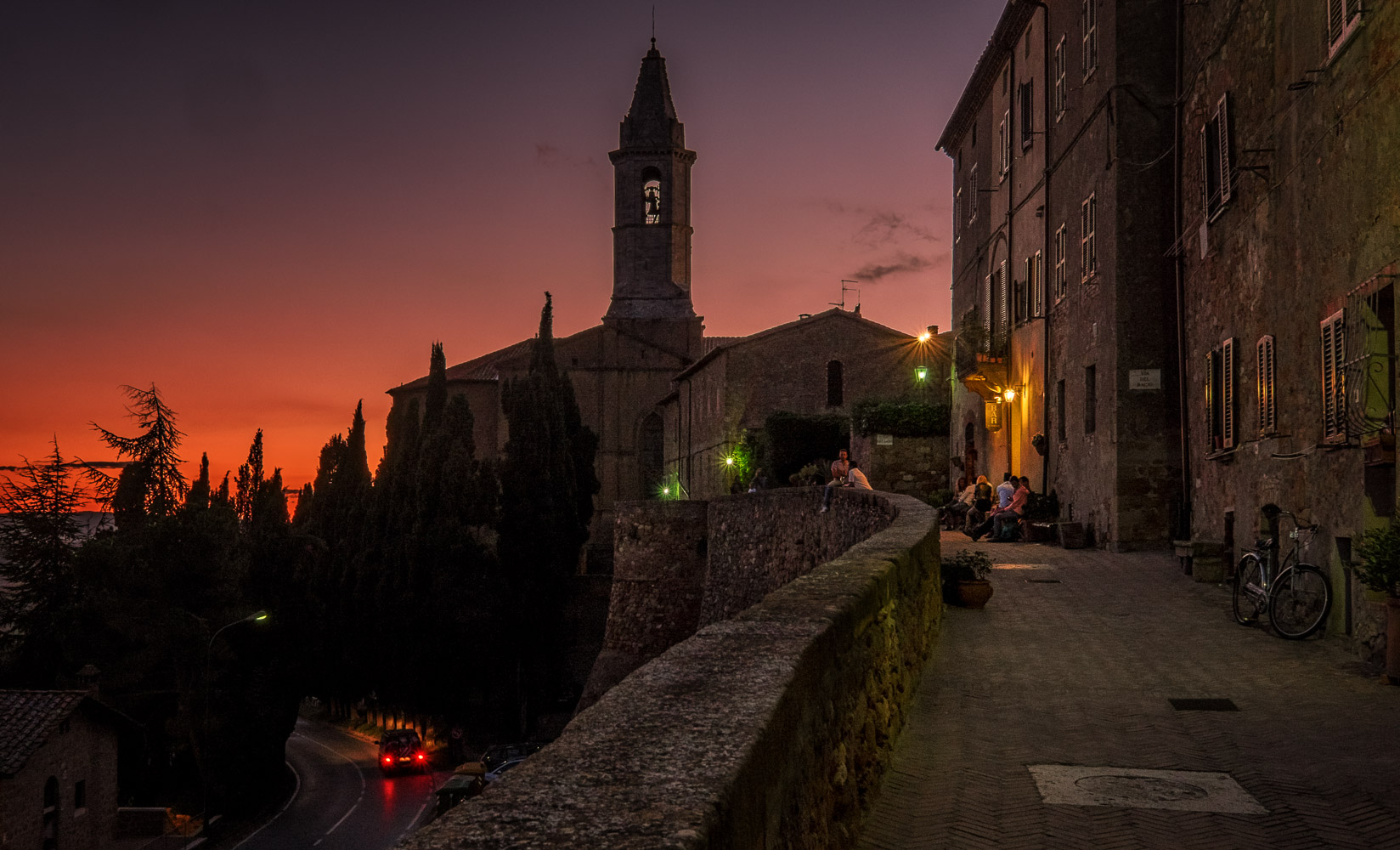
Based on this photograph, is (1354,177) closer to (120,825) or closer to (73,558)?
(120,825)

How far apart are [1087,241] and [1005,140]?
7.08 meters

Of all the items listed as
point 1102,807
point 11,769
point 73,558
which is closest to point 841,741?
point 1102,807

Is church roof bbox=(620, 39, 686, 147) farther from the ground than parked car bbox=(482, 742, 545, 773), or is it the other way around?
church roof bbox=(620, 39, 686, 147)

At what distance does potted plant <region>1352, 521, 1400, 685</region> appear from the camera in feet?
29.6

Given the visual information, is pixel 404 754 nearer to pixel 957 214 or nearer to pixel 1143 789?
Result: pixel 957 214

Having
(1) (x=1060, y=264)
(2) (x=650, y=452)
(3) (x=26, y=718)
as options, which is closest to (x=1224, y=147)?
(1) (x=1060, y=264)

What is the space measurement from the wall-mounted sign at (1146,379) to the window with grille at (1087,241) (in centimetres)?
198

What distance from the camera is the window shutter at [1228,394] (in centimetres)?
1520

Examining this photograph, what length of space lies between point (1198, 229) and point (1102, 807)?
Answer: 41.6 ft

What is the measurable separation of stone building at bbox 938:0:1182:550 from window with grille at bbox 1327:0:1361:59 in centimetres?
765

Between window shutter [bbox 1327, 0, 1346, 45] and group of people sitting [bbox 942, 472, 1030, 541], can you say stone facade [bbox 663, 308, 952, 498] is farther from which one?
window shutter [bbox 1327, 0, 1346, 45]

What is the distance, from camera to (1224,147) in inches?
606

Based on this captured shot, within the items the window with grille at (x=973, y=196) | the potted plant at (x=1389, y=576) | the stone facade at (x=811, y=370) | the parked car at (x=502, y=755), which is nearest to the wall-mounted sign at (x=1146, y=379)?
the potted plant at (x=1389, y=576)

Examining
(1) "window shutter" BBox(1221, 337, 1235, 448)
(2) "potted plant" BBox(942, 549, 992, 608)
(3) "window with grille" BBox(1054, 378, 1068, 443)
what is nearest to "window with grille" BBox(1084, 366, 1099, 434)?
(3) "window with grille" BBox(1054, 378, 1068, 443)
